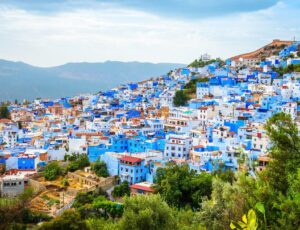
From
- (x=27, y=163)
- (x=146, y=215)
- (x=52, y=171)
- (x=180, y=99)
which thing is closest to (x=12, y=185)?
(x=52, y=171)

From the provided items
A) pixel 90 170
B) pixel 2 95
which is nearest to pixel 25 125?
pixel 90 170

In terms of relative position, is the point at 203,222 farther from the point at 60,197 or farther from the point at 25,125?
the point at 25,125

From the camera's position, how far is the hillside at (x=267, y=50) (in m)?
58.0

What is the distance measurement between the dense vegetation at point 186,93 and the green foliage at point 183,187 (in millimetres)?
20247

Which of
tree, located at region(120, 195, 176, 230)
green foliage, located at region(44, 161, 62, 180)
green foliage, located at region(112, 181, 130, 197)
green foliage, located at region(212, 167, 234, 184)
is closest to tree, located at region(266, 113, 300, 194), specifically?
tree, located at region(120, 195, 176, 230)

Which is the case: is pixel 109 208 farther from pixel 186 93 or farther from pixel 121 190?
pixel 186 93

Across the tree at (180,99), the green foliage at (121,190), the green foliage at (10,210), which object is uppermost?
the tree at (180,99)

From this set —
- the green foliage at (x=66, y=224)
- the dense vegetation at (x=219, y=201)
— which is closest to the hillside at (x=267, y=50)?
the dense vegetation at (x=219, y=201)

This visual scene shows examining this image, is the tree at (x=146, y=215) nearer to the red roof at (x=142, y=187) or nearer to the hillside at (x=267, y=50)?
the red roof at (x=142, y=187)

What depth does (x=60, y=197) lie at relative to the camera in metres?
21.9

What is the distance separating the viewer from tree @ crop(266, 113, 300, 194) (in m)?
7.05

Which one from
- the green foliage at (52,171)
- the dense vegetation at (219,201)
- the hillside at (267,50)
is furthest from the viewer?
the hillside at (267,50)

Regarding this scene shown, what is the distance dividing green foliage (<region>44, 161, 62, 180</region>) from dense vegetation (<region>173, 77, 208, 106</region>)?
1753 centimetres

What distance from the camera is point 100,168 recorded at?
77.5ft
